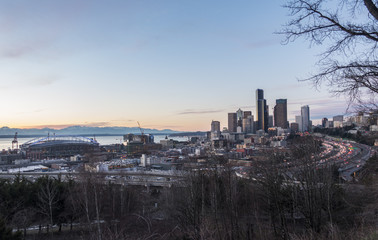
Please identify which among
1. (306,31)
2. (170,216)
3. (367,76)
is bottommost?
(170,216)

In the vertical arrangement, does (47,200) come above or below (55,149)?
above

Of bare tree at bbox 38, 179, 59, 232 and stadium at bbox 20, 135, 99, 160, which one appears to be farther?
stadium at bbox 20, 135, 99, 160

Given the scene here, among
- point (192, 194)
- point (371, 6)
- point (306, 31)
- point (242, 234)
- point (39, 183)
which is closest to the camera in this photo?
point (371, 6)

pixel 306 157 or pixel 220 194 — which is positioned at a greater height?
pixel 306 157

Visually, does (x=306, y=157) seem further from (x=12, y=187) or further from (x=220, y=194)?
(x=12, y=187)

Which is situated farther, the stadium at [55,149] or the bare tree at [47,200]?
the stadium at [55,149]

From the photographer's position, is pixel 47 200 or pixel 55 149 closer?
pixel 47 200

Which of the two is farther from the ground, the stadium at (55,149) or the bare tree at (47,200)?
the bare tree at (47,200)

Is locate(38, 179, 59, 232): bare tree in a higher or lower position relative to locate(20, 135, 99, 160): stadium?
higher

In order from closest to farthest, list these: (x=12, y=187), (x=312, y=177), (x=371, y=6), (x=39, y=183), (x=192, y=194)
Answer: (x=371, y=6) < (x=312, y=177) < (x=192, y=194) < (x=12, y=187) < (x=39, y=183)

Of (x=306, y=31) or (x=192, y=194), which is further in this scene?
(x=192, y=194)

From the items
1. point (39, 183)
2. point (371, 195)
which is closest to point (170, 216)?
point (39, 183)
